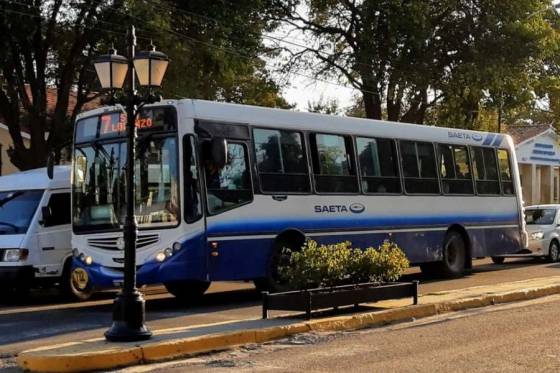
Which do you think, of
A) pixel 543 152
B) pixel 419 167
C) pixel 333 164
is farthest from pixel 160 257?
pixel 543 152

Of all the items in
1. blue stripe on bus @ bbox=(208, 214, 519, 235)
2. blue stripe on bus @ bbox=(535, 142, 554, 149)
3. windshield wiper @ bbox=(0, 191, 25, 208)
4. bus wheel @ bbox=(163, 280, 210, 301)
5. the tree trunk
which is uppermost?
blue stripe on bus @ bbox=(535, 142, 554, 149)

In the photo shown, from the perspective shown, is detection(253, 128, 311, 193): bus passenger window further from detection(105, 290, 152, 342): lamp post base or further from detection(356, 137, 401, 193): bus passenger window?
detection(105, 290, 152, 342): lamp post base

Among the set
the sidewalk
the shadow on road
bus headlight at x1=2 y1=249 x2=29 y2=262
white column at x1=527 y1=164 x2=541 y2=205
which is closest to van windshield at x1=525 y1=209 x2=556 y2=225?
the shadow on road

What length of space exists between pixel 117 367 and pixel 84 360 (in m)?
0.36

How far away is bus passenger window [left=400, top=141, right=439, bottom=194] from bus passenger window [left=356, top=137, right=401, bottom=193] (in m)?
0.34

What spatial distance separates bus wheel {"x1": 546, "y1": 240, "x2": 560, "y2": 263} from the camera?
22.3m

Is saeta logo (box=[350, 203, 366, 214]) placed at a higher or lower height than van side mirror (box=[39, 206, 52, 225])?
lower

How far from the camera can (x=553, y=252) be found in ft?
73.6

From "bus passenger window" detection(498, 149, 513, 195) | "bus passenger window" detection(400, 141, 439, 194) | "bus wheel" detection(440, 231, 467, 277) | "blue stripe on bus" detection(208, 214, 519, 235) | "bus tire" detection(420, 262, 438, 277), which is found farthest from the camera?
"bus passenger window" detection(498, 149, 513, 195)

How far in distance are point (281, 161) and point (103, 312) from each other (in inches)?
158

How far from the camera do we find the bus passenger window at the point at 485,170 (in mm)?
18609

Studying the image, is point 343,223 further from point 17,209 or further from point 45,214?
point 17,209

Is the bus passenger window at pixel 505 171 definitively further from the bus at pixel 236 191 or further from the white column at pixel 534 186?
the white column at pixel 534 186

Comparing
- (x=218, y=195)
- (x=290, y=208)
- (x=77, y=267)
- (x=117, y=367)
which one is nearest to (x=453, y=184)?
(x=290, y=208)
